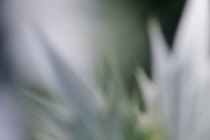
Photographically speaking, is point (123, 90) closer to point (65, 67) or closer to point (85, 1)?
point (65, 67)

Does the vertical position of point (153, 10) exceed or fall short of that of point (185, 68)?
it falls short

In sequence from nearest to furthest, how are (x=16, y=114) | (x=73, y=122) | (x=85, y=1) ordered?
(x=73, y=122), (x=16, y=114), (x=85, y=1)

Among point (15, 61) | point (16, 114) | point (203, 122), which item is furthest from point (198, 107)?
point (15, 61)

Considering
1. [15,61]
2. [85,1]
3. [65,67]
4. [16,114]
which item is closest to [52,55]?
[65,67]

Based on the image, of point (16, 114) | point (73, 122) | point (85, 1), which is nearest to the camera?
point (73, 122)

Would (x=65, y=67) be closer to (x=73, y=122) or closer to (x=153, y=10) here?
(x=73, y=122)

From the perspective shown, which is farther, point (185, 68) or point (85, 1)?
point (85, 1)
